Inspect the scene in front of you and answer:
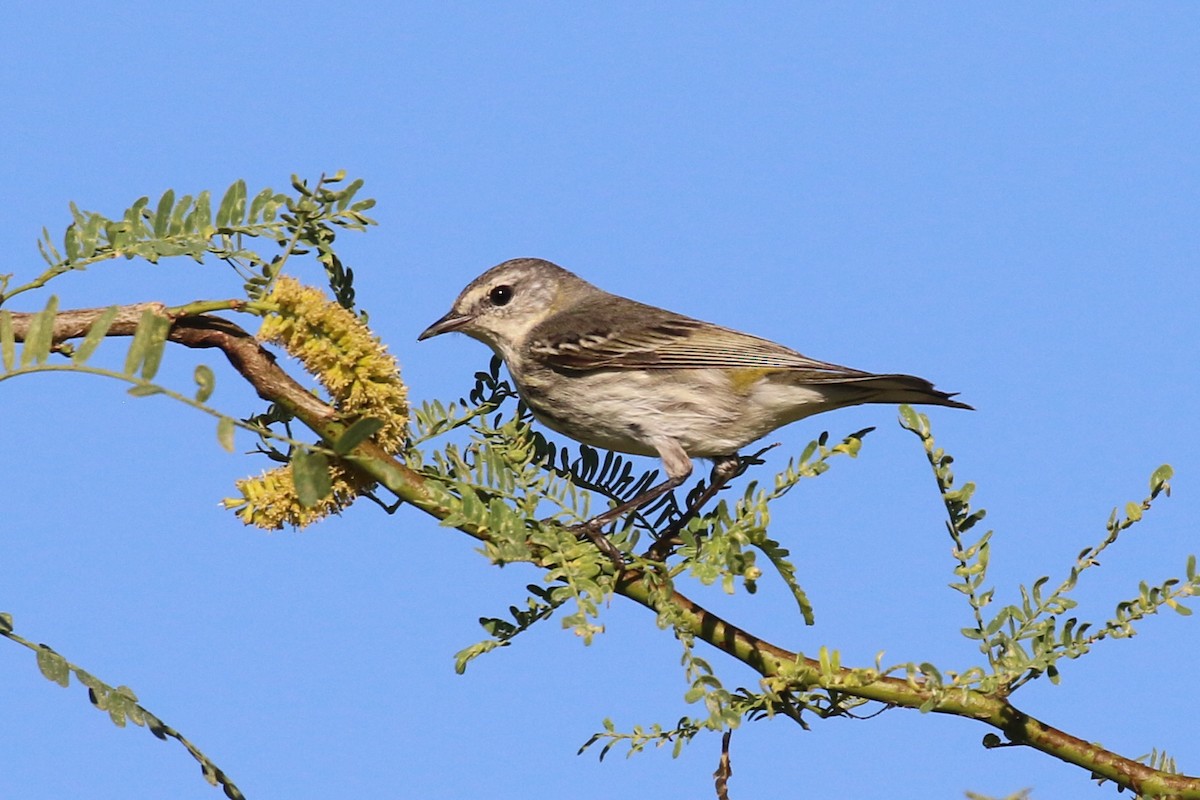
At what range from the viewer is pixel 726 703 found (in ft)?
9.58

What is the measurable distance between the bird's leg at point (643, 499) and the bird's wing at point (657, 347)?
54 centimetres

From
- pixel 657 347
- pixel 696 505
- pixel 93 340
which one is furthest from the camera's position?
pixel 657 347

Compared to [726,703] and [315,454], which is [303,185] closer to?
[315,454]

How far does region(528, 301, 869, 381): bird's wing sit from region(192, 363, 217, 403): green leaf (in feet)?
13.1

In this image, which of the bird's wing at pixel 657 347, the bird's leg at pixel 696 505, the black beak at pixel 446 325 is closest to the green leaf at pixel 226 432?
the bird's leg at pixel 696 505

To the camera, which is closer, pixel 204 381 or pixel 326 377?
pixel 204 381

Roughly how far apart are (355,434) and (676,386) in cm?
403

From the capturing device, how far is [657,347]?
6316mm

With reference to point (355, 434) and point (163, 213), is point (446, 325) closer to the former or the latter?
point (163, 213)

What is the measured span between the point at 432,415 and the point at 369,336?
344 millimetres

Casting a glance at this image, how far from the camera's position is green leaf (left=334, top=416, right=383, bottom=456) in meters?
2.06

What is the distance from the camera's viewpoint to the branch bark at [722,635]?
311 centimetres

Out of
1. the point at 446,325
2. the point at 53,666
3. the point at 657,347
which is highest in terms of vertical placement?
the point at 446,325

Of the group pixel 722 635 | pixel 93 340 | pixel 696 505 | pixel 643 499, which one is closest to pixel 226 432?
pixel 93 340
